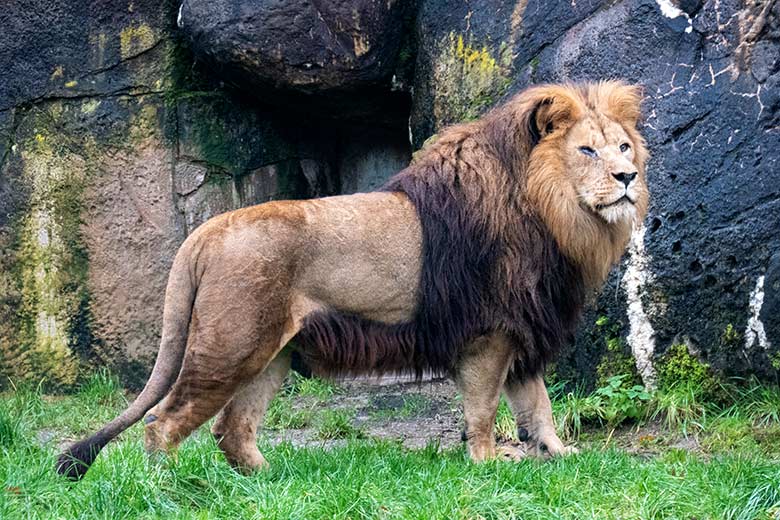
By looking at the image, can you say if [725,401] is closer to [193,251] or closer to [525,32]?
[525,32]

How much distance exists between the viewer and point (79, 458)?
4.93m

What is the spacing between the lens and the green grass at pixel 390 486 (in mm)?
4398

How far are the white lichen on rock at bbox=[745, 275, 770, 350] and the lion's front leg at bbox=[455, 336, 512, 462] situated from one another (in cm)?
164

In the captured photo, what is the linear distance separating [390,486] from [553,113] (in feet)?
6.81

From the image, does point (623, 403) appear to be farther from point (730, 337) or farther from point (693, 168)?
point (693, 168)

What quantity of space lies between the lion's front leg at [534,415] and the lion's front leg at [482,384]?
34 cm

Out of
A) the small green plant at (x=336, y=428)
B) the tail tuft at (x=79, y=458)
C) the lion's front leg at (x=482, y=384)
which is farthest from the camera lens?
the small green plant at (x=336, y=428)

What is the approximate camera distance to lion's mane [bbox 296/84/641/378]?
5531 mm

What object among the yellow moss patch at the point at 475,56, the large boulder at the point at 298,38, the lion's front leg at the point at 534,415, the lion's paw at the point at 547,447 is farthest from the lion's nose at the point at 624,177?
the large boulder at the point at 298,38

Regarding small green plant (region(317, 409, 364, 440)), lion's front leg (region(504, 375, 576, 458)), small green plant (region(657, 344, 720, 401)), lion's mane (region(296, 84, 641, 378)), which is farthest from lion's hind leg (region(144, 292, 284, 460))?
small green plant (region(657, 344, 720, 401))

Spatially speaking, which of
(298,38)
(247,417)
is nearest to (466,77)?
(298,38)

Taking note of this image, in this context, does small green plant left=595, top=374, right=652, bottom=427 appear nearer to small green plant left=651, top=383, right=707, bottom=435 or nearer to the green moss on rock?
small green plant left=651, top=383, right=707, bottom=435

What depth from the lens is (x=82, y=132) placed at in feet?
27.5

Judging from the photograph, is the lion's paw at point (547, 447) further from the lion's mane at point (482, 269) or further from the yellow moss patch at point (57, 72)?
the yellow moss patch at point (57, 72)
